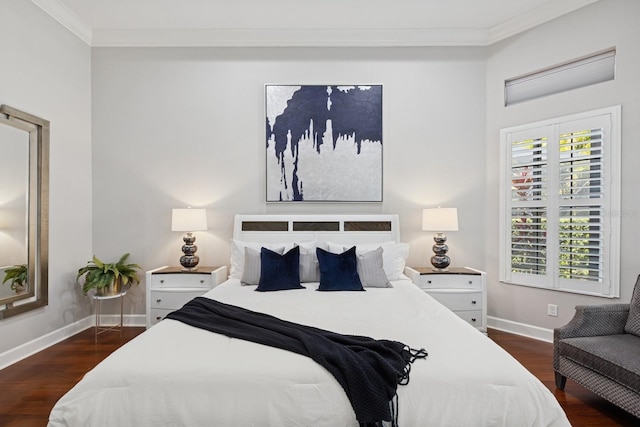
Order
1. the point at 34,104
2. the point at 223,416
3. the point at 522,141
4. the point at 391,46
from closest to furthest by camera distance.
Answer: the point at 223,416
the point at 34,104
the point at 522,141
the point at 391,46

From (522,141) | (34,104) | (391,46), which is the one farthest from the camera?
(391,46)

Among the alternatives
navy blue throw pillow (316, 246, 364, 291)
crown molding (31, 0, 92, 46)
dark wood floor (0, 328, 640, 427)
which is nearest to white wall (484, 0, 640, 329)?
dark wood floor (0, 328, 640, 427)

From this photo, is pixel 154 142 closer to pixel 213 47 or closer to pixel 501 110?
pixel 213 47

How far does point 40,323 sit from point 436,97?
479 cm

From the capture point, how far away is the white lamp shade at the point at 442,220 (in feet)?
12.2

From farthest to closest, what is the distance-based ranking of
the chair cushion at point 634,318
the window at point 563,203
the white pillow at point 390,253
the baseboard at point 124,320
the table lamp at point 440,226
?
1. the baseboard at point 124,320
2. the table lamp at point 440,226
3. the white pillow at point 390,253
4. the window at point 563,203
5. the chair cushion at point 634,318

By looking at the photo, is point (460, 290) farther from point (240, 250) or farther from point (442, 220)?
point (240, 250)

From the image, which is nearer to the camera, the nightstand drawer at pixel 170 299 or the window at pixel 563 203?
the window at pixel 563 203

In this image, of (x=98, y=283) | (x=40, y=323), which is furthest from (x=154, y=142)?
(x=40, y=323)

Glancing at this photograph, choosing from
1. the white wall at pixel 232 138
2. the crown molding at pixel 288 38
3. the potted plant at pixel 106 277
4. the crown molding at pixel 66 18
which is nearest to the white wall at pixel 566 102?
the white wall at pixel 232 138

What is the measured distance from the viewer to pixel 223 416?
1.47m

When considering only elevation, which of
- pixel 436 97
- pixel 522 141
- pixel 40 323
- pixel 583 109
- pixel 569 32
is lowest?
pixel 40 323

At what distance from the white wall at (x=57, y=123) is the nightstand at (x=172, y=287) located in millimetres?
956

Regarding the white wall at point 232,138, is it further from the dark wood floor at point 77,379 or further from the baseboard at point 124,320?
the dark wood floor at point 77,379
